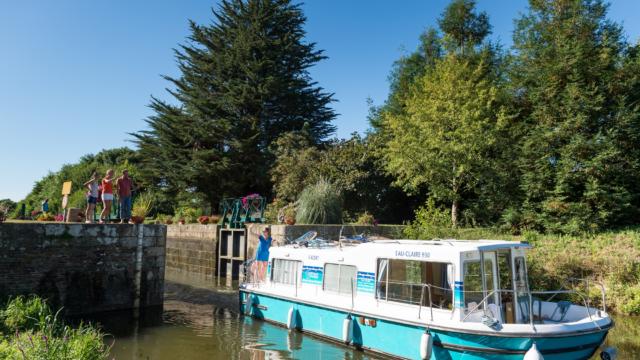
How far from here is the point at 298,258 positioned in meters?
12.0

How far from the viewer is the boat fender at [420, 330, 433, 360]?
8117 mm

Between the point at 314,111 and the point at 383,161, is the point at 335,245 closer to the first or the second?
the point at 383,161

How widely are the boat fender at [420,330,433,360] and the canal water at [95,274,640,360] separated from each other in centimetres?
156

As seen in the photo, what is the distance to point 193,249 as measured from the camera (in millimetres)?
23109

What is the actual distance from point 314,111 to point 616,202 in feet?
70.6

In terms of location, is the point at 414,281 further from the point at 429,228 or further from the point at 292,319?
the point at 429,228

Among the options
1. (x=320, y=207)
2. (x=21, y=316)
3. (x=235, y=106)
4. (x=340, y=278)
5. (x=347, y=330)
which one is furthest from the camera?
(x=235, y=106)

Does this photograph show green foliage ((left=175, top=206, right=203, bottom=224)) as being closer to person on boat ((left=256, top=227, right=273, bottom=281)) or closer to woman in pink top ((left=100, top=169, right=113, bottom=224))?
woman in pink top ((left=100, top=169, right=113, bottom=224))

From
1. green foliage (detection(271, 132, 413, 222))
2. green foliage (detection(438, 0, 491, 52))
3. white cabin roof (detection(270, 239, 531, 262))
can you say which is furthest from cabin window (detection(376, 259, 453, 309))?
green foliage (detection(438, 0, 491, 52))

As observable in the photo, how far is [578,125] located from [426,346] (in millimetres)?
14075

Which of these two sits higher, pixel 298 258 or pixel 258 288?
pixel 298 258

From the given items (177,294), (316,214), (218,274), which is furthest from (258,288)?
(218,274)

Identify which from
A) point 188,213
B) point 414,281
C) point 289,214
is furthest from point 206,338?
point 188,213

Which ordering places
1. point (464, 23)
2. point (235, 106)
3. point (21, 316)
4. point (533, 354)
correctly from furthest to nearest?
point (235, 106), point (464, 23), point (21, 316), point (533, 354)
